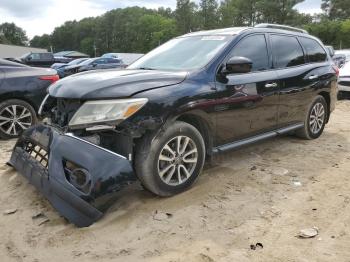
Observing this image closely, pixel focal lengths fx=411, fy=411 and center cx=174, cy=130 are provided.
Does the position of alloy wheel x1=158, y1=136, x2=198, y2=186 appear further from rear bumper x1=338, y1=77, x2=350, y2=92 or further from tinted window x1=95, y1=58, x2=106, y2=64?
tinted window x1=95, y1=58, x2=106, y2=64

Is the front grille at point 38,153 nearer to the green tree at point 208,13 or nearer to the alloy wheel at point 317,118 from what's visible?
the alloy wheel at point 317,118

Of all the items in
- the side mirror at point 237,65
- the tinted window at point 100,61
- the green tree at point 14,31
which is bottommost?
the tinted window at point 100,61

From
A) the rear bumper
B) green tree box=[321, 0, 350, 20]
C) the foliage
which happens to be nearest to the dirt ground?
the rear bumper

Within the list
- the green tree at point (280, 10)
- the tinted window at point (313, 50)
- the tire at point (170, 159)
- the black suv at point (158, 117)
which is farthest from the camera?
the green tree at point (280, 10)

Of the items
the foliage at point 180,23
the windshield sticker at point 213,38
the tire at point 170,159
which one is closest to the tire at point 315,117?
the windshield sticker at point 213,38

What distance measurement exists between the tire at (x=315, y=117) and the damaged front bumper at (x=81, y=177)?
142 inches

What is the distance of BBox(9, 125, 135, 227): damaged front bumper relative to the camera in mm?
3443

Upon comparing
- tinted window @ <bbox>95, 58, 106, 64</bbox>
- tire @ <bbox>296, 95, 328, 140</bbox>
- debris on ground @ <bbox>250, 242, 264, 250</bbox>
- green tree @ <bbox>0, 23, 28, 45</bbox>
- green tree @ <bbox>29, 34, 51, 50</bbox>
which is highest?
green tree @ <bbox>0, 23, 28, 45</bbox>

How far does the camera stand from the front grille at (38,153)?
153 inches

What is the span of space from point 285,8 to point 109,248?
63441mm

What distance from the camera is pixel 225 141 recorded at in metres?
4.64

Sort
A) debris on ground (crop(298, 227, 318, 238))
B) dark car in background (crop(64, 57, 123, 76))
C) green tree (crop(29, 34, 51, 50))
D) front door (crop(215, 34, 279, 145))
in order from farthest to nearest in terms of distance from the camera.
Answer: green tree (crop(29, 34, 51, 50))
dark car in background (crop(64, 57, 123, 76))
front door (crop(215, 34, 279, 145))
debris on ground (crop(298, 227, 318, 238))

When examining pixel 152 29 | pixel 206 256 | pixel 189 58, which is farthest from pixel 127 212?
pixel 152 29

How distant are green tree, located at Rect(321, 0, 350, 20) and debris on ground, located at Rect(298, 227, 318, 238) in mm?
91278
